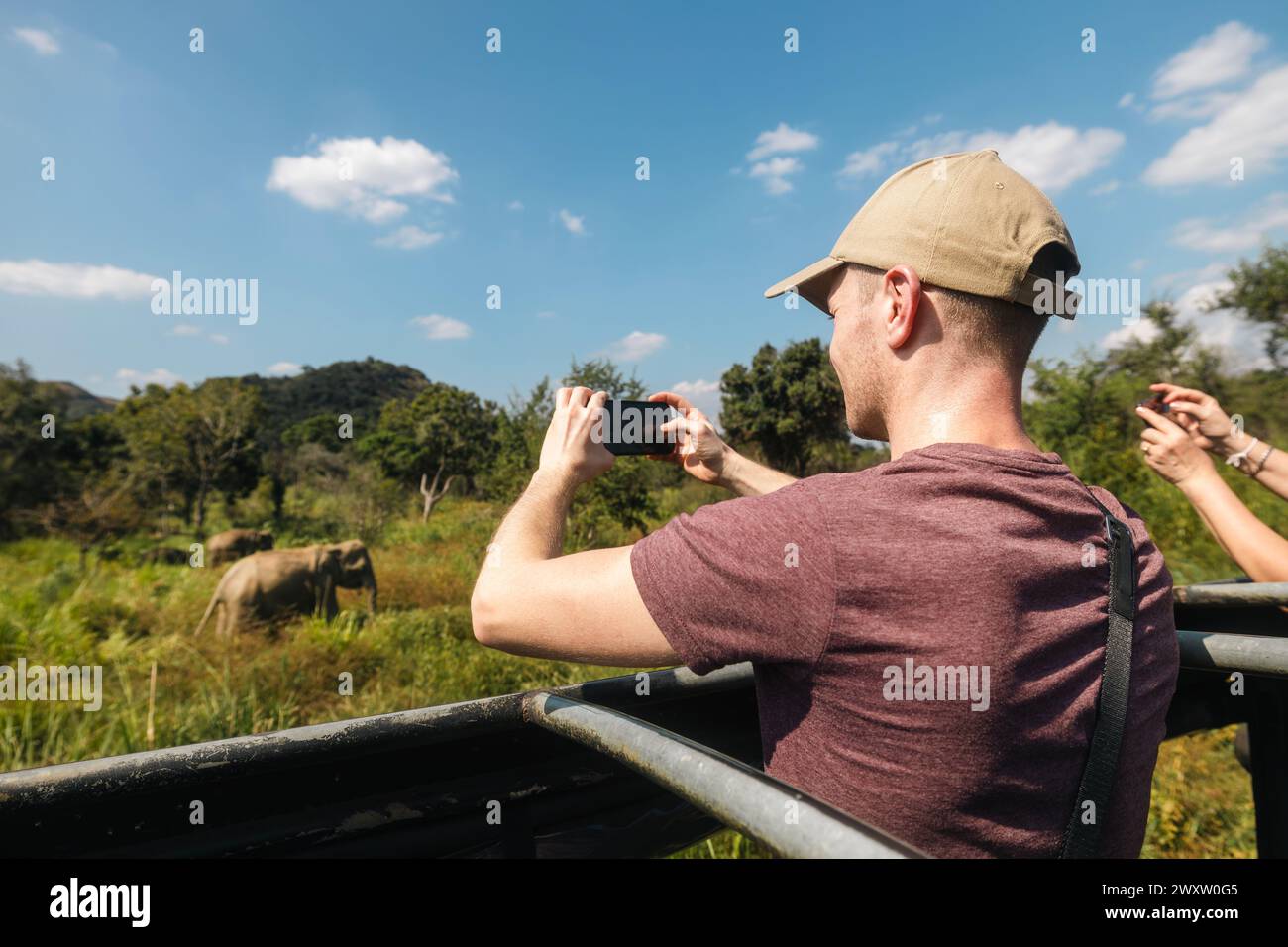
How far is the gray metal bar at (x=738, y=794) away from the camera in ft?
2.03

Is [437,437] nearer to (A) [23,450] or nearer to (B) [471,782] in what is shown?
(A) [23,450]

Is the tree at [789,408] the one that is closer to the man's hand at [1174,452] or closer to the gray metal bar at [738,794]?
the man's hand at [1174,452]

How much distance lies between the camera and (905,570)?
38.3 inches

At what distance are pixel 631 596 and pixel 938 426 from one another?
23.4 inches

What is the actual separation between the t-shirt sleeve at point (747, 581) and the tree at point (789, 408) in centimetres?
2877

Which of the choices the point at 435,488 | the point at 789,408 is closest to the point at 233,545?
the point at 435,488

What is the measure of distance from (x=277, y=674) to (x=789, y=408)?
26.5 metres

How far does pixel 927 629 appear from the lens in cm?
97

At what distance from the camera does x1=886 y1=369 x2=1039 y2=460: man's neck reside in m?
1.23

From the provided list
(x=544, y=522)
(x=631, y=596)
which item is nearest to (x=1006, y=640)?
(x=631, y=596)

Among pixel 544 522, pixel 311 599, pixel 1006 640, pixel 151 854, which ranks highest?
pixel 544 522

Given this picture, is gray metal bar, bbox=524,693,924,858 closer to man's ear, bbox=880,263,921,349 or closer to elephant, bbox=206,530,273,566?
man's ear, bbox=880,263,921,349

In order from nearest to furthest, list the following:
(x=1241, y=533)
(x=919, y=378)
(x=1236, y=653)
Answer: (x=919, y=378)
(x=1236, y=653)
(x=1241, y=533)
